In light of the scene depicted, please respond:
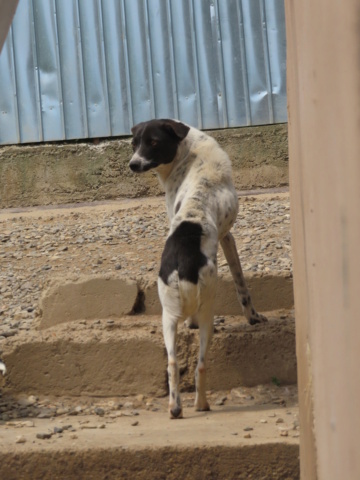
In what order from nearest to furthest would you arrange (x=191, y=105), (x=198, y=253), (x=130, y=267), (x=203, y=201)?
(x=198, y=253), (x=203, y=201), (x=130, y=267), (x=191, y=105)

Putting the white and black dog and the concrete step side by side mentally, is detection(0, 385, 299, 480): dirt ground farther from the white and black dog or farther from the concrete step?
the white and black dog

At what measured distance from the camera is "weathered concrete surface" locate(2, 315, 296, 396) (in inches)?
207

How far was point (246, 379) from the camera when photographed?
527 cm

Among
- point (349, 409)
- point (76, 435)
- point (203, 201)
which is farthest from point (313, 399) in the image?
point (203, 201)

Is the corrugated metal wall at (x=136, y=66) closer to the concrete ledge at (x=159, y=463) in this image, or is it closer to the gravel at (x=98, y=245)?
the gravel at (x=98, y=245)

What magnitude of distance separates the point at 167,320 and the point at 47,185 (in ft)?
13.8

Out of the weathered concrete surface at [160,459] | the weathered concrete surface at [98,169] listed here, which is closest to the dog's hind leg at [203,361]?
the weathered concrete surface at [160,459]

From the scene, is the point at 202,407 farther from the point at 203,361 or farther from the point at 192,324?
the point at 192,324

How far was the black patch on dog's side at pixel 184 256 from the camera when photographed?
15.1ft

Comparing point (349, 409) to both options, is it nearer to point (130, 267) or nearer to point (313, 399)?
point (313, 399)

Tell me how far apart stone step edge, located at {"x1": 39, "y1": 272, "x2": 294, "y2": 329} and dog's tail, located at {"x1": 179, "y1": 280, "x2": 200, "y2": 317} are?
1087 millimetres

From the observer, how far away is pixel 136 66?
8484 mm

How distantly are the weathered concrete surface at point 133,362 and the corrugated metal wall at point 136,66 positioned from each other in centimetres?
363

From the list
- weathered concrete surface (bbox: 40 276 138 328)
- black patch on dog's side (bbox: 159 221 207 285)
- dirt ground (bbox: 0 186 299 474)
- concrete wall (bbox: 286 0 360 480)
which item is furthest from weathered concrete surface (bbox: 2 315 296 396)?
concrete wall (bbox: 286 0 360 480)
